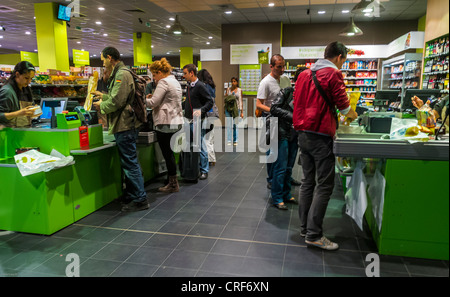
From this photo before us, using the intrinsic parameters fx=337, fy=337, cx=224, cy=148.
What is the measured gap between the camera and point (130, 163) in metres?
3.64

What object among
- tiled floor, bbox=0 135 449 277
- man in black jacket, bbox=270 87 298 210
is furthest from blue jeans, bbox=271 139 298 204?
tiled floor, bbox=0 135 449 277

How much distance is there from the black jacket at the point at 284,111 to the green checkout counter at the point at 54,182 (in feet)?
6.02

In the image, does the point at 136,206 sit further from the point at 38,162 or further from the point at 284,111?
the point at 284,111

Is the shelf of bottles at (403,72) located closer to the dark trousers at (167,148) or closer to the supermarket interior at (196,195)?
the supermarket interior at (196,195)

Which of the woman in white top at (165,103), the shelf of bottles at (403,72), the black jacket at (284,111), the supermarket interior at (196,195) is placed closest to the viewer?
the supermarket interior at (196,195)

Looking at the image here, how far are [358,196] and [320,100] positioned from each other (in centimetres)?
85

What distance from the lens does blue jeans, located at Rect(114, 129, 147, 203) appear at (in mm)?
3539

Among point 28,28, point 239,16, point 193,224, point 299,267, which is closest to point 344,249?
point 299,267

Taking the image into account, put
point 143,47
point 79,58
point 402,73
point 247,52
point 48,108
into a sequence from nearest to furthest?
1. point 48,108
2. point 402,73
3. point 79,58
4. point 247,52
5. point 143,47

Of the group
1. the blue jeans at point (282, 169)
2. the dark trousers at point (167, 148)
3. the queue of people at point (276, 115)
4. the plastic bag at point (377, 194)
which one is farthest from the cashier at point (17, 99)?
the plastic bag at point (377, 194)

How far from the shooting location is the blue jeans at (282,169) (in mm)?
3521

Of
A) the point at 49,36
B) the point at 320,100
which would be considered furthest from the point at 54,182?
the point at 49,36

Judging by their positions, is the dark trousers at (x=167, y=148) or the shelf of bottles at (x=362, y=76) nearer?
the dark trousers at (x=167, y=148)

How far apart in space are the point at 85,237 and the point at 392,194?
101 inches
